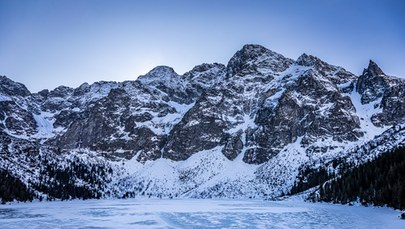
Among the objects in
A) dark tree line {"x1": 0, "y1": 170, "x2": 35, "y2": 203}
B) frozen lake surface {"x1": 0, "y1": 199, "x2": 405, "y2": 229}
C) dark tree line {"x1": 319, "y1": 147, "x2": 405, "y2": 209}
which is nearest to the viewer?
frozen lake surface {"x1": 0, "y1": 199, "x2": 405, "y2": 229}

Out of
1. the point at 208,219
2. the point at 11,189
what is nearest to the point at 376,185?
the point at 208,219

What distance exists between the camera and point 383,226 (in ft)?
177

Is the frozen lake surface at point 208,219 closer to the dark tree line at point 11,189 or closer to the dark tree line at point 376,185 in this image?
the dark tree line at point 376,185

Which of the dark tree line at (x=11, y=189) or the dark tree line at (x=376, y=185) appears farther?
the dark tree line at (x=11, y=189)

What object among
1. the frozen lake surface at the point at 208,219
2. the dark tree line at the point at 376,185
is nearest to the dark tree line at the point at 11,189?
the frozen lake surface at the point at 208,219

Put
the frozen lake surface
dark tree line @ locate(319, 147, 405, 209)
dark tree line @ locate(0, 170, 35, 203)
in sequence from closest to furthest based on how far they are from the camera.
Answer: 1. the frozen lake surface
2. dark tree line @ locate(319, 147, 405, 209)
3. dark tree line @ locate(0, 170, 35, 203)

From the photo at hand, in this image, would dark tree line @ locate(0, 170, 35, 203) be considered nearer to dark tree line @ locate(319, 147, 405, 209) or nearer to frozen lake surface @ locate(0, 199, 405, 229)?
frozen lake surface @ locate(0, 199, 405, 229)

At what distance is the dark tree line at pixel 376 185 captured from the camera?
91113 millimetres

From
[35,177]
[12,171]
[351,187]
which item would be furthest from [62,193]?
[351,187]

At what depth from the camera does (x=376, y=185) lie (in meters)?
110

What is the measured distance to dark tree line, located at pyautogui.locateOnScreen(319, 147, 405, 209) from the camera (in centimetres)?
9111

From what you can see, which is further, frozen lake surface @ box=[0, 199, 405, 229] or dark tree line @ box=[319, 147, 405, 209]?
dark tree line @ box=[319, 147, 405, 209]

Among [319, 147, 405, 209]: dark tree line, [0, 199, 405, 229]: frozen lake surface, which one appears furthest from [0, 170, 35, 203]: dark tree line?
[319, 147, 405, 209]: dark tree line

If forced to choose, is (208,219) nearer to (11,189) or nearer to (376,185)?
(376,185)
